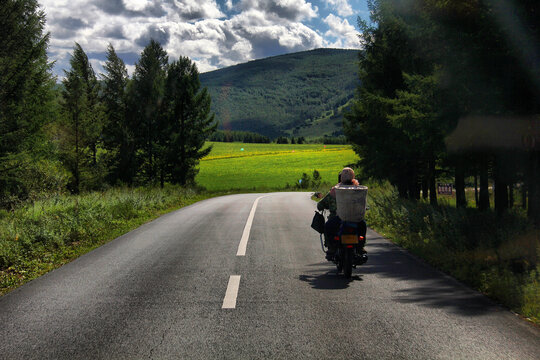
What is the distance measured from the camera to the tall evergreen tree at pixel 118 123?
41812mm

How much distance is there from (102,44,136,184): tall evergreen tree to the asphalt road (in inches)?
1402

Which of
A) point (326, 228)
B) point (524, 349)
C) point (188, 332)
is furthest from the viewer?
point (326, 228)

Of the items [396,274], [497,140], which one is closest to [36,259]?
[396,274]

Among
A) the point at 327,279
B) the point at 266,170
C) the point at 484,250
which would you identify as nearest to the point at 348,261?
the point at 327,279

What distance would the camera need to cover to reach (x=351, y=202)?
663 cm

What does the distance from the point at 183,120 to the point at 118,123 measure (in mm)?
6505

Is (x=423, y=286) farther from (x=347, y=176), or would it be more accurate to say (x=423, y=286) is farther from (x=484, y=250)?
(x=484, y=250)

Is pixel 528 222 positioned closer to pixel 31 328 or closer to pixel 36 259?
pixel 31 328

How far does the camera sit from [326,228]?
727 cm

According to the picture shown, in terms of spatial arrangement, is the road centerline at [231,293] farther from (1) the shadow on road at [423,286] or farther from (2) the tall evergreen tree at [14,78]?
(2) the tall evergreen tree at [14,78]

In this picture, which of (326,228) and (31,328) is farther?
(326,228)

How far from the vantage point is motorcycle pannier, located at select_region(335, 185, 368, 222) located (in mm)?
6551

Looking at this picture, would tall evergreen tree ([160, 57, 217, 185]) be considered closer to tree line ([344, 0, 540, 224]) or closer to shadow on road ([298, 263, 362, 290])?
tree line ([344, 0, 540, 224])

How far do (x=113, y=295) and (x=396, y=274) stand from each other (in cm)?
446
